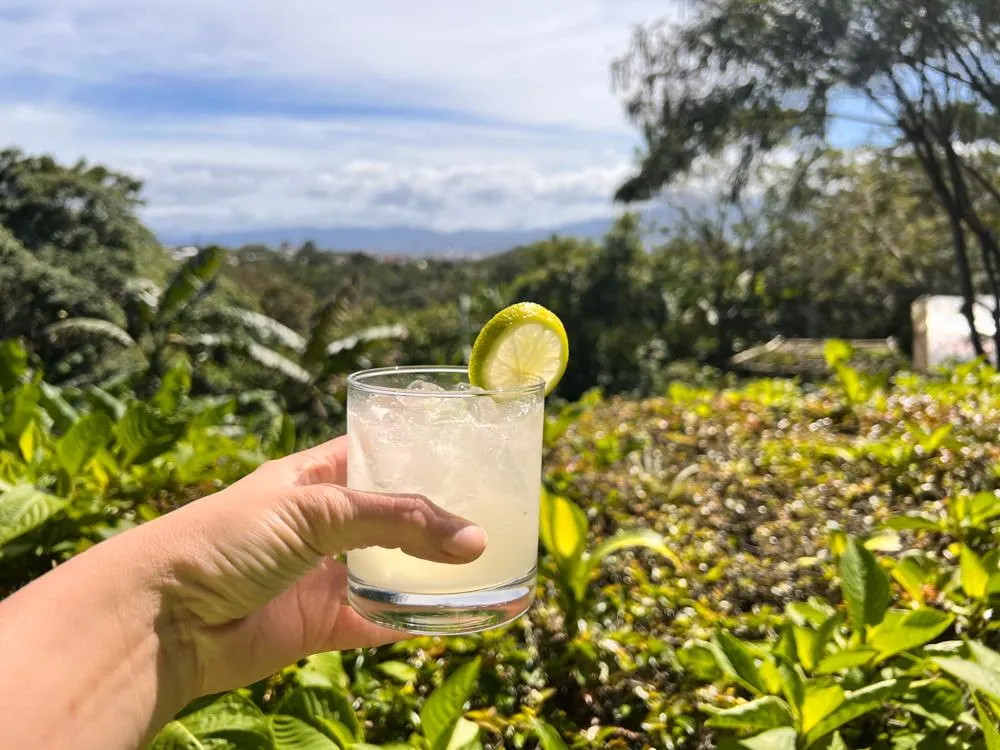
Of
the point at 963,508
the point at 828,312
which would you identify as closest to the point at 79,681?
the point at 963,508

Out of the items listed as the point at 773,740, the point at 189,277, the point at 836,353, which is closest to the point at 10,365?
the point at 773,740

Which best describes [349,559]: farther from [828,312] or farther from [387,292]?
[387,292]

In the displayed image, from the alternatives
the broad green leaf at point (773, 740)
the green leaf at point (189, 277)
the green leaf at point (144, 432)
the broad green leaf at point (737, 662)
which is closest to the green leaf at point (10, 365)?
the green leaf at point (144, 432)

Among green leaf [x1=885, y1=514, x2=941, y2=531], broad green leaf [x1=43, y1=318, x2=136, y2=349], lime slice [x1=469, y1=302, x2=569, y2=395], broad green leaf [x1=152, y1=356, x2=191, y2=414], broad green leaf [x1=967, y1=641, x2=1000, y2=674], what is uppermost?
lime slice [x1=469, y1=302, x2=569, y2=395]

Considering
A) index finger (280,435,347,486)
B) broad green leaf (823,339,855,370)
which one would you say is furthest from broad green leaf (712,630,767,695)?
broad green leaf (823,339,855,370)

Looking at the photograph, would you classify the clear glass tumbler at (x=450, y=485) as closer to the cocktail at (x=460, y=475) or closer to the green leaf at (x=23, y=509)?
the cocktail at (x=460, y=475)

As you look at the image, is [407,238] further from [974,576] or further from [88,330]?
[974,576]

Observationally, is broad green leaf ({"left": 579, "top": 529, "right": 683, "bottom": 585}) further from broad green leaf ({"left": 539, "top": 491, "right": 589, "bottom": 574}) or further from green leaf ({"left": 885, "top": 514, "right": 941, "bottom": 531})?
green leaf ({"left": 885, "top": 514, "right": 941, "bottom": 531})
